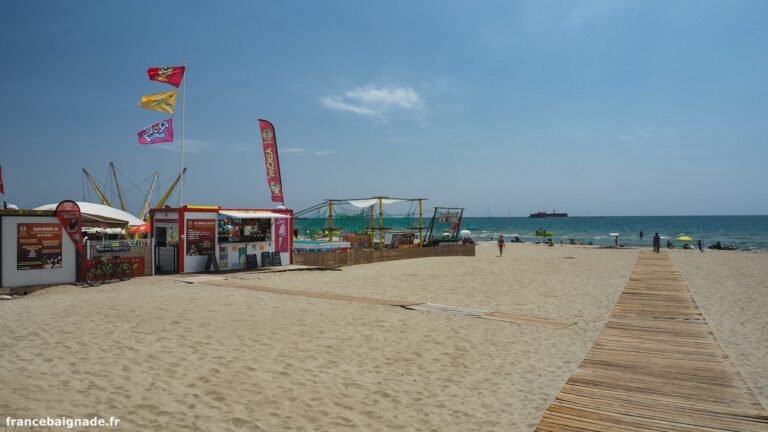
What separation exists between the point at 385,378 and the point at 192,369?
2734mm

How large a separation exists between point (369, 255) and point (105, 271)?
41.3ft

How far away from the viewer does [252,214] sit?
741 inches

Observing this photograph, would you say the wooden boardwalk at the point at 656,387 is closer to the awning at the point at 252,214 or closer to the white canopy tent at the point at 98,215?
the awning at the point at 252,214

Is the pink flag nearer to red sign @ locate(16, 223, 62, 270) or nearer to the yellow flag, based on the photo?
the yellow flag

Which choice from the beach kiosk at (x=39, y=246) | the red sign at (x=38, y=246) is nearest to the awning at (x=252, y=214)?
the beach kiosk at (x=39, y=246)

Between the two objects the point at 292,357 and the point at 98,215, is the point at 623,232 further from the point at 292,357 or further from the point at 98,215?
the point at 292,357

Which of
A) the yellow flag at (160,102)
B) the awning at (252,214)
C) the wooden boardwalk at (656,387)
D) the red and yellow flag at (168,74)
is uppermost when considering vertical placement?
the red and yellow flag at (168,74)

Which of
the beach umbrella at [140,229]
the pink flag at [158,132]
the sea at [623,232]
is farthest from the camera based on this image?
the sea at [623,232]

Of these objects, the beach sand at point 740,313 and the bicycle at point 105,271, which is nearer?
the beach sand at point 740,313

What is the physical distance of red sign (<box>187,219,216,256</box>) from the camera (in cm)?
1722

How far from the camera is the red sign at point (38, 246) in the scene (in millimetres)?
13516

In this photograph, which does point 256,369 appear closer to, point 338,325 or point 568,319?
point 338,325

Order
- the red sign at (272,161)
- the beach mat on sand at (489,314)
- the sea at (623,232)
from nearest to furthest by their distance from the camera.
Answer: the beach mat on sand at (489,314)
the red sign at (272,161)
the sea at (623,232)

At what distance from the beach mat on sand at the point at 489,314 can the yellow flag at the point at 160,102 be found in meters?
14.1
